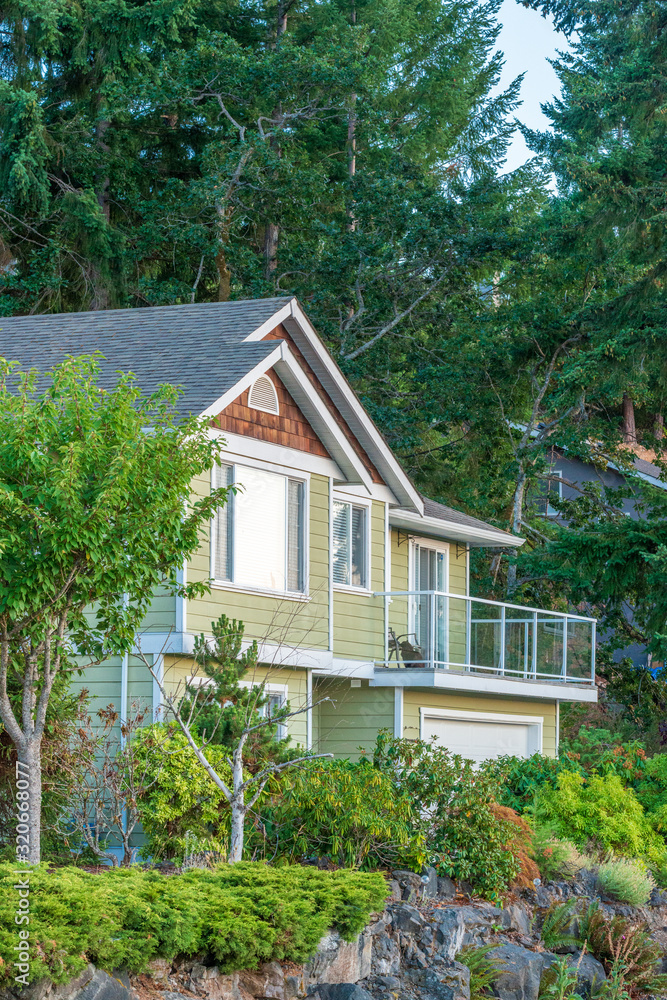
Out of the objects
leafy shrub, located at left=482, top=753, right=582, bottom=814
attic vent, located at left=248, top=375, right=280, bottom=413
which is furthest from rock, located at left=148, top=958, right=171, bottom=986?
leafy shrub, located at left=482, top=753, right=582, bottom=814

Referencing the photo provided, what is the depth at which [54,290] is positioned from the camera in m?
32.1

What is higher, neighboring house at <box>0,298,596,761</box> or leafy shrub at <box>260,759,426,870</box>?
neighboring house at <box>0,298,596,761</box>

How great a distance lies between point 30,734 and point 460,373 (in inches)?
868

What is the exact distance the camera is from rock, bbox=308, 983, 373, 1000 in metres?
11.4

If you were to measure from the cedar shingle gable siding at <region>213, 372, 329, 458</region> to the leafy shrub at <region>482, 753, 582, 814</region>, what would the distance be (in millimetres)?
5552

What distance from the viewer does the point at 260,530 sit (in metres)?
18.1

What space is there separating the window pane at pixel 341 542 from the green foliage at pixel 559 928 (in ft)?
21.1

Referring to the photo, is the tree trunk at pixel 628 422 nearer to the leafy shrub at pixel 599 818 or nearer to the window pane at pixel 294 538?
the leafy shrub at pixel 599 818

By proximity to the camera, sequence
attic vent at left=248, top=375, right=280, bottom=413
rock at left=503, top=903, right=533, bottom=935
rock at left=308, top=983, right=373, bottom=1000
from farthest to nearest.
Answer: attic vent at left=248, top=375, right=280, bottom=413
rock at left=503, top=903, right=533, bottom=935
rock at left=308, top=983, right=373, bottom=1000

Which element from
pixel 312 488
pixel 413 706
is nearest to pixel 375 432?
pixel 312 488

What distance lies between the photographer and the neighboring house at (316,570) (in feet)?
56.9

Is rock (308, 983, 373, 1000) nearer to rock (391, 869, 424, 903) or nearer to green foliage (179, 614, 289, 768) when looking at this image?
rock (391, 869, 424, 903)

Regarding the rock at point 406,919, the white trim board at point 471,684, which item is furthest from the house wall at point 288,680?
the rock at point 406,919

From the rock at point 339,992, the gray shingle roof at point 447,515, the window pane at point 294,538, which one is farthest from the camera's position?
the gray shingle roof at point 447,515
